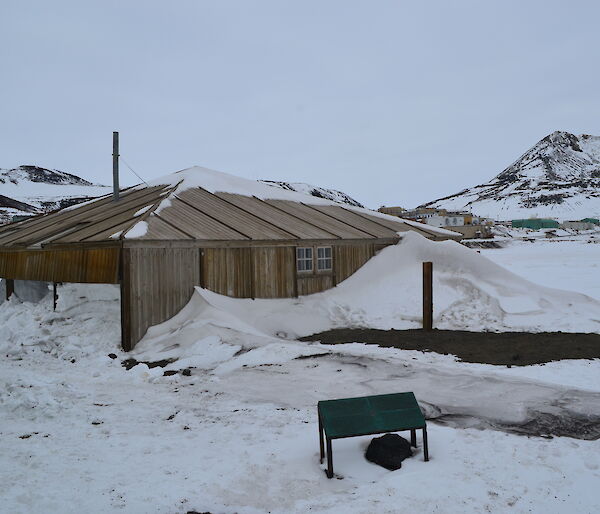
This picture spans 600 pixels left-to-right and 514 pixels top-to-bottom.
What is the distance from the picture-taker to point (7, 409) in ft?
26.5

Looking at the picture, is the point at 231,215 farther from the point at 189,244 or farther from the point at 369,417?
the point at 369,417

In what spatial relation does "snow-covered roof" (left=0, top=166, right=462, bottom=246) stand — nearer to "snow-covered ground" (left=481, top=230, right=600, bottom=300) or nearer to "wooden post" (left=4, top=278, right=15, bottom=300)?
"wooden post" (left=4, top=278, right=15, bottom=300)

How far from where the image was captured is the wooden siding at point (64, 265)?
13172 mm

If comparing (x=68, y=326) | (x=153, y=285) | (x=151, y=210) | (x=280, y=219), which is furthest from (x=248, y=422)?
(x=280, y=219)

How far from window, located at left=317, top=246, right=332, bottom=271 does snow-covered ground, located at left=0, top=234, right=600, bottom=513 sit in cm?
336

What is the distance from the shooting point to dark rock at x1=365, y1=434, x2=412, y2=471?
6062 millimetres

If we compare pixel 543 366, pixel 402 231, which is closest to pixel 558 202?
pixel 402 231

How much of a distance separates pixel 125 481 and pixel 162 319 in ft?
26.3

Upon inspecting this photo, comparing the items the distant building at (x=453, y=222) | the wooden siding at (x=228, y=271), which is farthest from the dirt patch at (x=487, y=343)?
the distant building at (x=453, y=222)

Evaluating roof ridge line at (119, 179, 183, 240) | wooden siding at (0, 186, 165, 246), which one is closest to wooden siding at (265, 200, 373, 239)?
roof ridge line at (119, 179, 183, 240)

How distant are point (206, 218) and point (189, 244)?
243 centimetres

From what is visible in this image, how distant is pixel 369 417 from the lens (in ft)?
19.8

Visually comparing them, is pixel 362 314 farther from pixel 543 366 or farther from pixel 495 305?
pixel 543 366

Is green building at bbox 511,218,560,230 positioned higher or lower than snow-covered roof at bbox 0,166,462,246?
Result: higher
